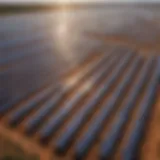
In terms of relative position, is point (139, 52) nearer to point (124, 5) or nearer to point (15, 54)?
Answer: point (15, 54)

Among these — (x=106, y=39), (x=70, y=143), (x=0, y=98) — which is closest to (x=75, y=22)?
(x=106, y=39)

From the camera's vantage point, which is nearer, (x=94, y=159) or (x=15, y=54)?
(x=94, y=159)

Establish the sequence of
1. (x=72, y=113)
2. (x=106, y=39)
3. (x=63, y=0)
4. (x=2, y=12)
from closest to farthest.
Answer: (x=72, y=113) < (x=106, y=39) < (x=2, y=12) < (x=63, y=0)

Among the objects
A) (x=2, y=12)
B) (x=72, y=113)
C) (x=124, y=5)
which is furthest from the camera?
(x=124, y=5)

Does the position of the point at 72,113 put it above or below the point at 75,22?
below

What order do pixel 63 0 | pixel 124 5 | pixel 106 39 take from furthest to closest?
pixel 124 5, pixel 63 0, pixel 106 39

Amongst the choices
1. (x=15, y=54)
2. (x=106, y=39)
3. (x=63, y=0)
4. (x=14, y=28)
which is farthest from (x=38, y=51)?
(x=63, y=0)

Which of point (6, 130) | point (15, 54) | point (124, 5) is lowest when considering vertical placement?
point (6, 130)

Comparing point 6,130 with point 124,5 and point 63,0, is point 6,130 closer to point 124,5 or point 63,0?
point 63,0

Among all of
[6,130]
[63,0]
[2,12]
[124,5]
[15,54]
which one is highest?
[124,5]
